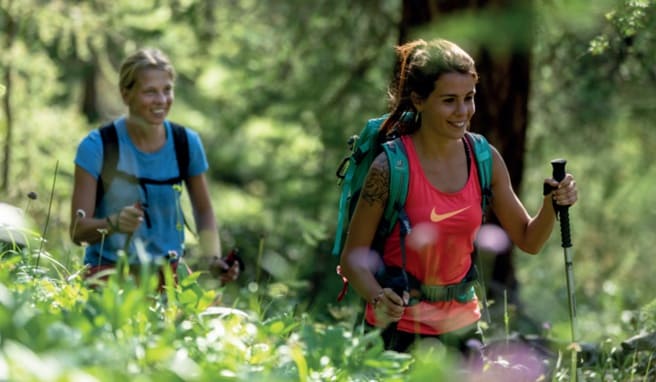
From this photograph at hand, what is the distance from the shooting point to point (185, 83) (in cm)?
2219

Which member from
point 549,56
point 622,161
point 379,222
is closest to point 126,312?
point 379,222

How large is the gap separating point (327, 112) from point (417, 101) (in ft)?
21.5

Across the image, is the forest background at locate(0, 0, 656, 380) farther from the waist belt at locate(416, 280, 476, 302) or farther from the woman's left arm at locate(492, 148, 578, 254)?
the waist belt at locate(416, 280, 476, 302)

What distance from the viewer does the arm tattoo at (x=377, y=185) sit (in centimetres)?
474

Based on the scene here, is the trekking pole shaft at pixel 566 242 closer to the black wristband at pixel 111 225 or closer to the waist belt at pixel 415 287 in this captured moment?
the waist belt at pixel 415 287

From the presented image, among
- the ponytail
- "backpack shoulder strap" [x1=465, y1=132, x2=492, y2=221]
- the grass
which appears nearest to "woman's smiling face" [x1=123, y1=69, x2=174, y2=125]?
the ponytail

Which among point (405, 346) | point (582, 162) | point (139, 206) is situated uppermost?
point (582, 162)

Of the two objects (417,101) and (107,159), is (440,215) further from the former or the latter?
(107,159)

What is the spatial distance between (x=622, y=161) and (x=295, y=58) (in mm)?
5200

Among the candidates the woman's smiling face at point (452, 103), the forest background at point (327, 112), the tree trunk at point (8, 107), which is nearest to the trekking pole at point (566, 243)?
the woman's smiling face at point (452, 103)

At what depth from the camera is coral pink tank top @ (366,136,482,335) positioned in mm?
4789

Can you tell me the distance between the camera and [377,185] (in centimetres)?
475

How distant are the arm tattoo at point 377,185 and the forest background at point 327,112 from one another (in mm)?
3522

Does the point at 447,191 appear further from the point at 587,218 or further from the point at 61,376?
the point at 587,218
